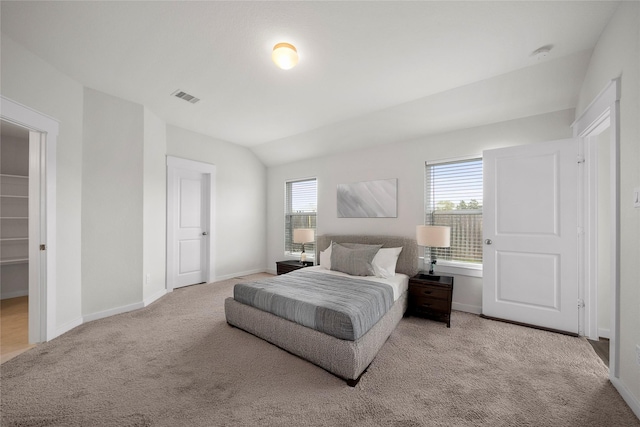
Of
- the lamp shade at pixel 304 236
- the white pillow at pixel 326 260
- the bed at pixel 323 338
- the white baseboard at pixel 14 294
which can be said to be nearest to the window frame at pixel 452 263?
the bed at pixel 323 338

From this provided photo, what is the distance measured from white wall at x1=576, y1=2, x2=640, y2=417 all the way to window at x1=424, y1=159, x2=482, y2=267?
1.50 m

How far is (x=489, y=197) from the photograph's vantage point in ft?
10.0

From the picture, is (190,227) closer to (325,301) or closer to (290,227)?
(290,227)

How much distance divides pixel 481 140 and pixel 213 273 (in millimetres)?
4883

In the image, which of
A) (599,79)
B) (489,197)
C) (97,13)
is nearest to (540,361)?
(489,197)

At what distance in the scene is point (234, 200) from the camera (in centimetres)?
504

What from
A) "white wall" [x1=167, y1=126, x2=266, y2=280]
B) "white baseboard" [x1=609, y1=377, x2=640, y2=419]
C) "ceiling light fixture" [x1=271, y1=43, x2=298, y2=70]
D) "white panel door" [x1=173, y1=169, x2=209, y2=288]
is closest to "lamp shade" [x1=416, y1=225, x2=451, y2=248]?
"white baseboard" [x1=609, y1=377, x2=640, y2=419]

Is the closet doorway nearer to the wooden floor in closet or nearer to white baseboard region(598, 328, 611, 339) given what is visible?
the wooden floor in closet

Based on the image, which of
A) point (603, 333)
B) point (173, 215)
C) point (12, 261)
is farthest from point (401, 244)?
point (12, 261)

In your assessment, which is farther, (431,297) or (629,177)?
(431,297)

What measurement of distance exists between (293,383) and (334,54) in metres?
2.81

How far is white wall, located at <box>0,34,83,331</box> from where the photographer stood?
2.29 m

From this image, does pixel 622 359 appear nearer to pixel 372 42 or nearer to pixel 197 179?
pixel 372 42

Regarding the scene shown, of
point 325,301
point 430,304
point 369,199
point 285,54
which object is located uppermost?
point 285,54
